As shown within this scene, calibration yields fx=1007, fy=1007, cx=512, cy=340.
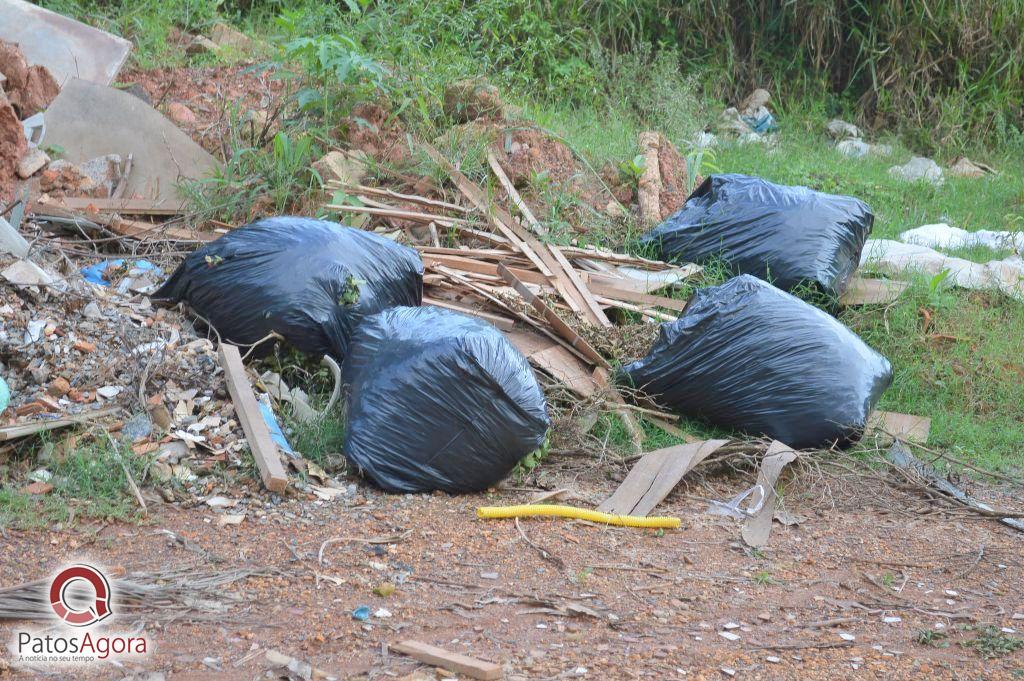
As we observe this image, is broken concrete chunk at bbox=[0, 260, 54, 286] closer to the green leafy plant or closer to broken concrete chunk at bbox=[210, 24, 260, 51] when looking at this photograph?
the green leafy plant

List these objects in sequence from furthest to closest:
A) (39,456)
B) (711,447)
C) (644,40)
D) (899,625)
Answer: (644,40), (711,447), (39,456), (899,625)

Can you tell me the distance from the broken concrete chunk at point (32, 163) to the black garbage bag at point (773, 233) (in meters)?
3.22

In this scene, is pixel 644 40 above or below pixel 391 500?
above

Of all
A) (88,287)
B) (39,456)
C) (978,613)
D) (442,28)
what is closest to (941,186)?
(442,28)

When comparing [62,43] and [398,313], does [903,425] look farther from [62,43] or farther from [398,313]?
[62,43]

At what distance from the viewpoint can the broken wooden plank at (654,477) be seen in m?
3.49

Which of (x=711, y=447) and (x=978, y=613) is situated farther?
(x=711, y=447)

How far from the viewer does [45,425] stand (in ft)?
10.8

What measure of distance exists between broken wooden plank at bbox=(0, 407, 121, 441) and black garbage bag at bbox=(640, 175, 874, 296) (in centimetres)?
305

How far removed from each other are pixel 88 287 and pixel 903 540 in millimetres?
3270

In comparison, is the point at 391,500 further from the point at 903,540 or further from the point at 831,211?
the point at 831,211

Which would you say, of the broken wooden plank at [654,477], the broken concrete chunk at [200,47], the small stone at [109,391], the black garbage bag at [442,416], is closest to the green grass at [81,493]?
the small stone at [109,391]

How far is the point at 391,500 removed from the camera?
11.2ft

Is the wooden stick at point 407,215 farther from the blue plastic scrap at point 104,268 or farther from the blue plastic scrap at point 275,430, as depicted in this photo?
the blue plastic scrap at point 275,430
